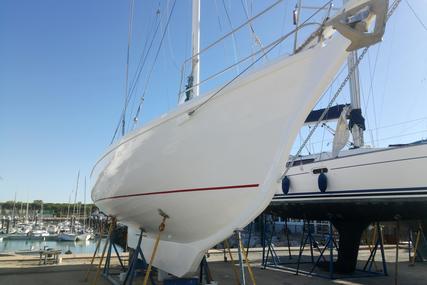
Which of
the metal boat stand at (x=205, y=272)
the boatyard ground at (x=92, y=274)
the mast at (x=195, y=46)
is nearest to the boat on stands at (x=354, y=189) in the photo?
the boatyard ground at (x=92, y=274)

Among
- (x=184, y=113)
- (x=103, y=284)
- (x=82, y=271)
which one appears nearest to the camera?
(x=184, y=113)

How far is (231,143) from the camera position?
434cm

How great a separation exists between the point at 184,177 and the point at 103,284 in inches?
161

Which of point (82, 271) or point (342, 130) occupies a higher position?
point (342, 130)

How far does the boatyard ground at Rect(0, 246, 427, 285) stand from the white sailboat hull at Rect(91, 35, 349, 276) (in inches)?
135

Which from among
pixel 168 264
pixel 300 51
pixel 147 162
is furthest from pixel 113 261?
pixel 300 51

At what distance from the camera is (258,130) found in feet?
13.8

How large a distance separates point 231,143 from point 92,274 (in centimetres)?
613

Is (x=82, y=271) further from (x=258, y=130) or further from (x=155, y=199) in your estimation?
(x=258, y=130)

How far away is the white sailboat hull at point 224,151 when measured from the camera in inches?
156

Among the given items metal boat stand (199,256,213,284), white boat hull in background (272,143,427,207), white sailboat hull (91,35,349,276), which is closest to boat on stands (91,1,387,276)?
white sailboat hull (91,35,349,276)

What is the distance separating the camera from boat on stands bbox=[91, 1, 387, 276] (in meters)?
3.86

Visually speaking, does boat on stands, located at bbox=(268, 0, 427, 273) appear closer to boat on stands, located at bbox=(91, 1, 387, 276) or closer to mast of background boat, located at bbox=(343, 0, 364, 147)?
mast of background boat, located at bbox=(343, 0, 364, 147)

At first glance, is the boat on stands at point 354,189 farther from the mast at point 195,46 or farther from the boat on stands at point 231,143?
the boat on stands at point 231,143
